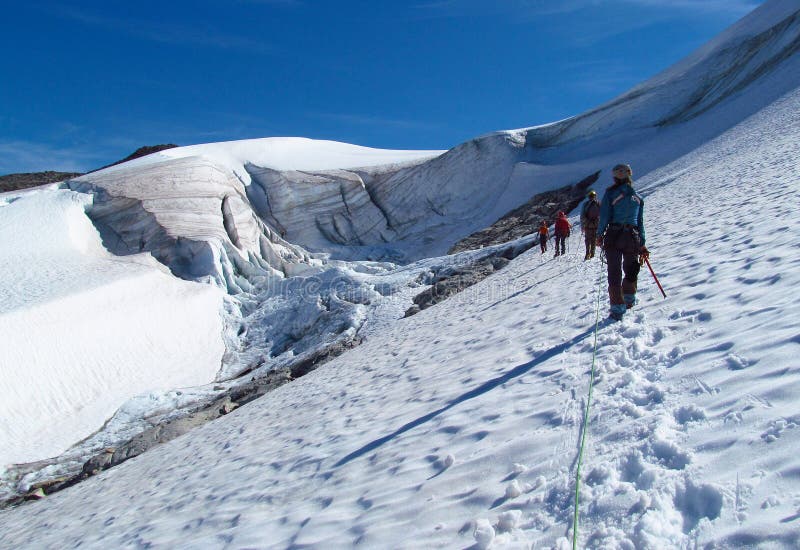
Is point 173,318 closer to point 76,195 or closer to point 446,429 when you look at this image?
point 76,195

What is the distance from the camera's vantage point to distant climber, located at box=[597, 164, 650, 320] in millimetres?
6242

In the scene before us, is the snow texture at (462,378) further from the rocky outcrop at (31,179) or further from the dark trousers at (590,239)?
the rocky outcrop at (31,179)

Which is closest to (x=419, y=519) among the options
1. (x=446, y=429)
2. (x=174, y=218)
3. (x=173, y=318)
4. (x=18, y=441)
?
(x=446, y=429)

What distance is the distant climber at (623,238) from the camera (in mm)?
6242

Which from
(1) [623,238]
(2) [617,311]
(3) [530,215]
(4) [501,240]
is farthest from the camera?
(3) [530,215]

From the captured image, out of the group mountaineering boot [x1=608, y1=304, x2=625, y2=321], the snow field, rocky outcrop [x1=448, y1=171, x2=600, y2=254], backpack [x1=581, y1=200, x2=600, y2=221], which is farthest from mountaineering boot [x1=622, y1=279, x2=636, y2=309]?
rocky outcrop [x1=448, y1=171, x2=600, y2=254]

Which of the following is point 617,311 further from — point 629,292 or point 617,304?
point 629,292

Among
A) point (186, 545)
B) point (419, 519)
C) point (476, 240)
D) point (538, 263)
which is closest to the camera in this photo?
point (419, 519)

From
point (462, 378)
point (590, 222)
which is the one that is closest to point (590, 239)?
point (590, 222)

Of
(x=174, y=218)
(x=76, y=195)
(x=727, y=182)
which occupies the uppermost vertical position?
(x=76, y=195)

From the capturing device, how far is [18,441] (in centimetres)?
1526

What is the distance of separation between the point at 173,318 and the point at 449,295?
38.1 ft

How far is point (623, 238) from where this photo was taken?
6297 millimetres

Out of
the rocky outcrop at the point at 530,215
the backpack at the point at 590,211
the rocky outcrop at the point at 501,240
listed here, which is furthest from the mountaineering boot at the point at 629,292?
the rocky outcrop at the point at 530,215
